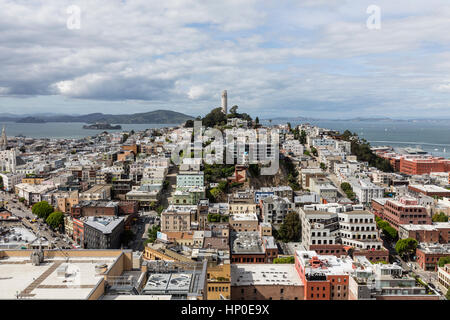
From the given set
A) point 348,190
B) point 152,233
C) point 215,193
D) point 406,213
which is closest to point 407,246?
point 406,213

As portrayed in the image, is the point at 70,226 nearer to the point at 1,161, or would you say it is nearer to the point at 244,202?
the point at 244,202

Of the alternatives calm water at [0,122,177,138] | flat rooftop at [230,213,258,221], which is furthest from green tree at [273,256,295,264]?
calm water at [0,122,177,138]

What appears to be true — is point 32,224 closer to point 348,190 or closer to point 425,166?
point 348,190

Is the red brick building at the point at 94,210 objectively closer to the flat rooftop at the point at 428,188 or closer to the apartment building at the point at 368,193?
the apartment building at the point at 368,193

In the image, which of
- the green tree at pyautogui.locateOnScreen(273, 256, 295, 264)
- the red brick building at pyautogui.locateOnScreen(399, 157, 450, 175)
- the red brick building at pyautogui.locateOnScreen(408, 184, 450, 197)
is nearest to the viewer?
the green tree at pyautogui.locateOnScreen(273, 256, 295, 264)

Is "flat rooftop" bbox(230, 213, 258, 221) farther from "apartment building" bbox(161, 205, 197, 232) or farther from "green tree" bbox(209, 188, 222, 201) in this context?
"green tree" bbox(209, 188, 222, 201)
